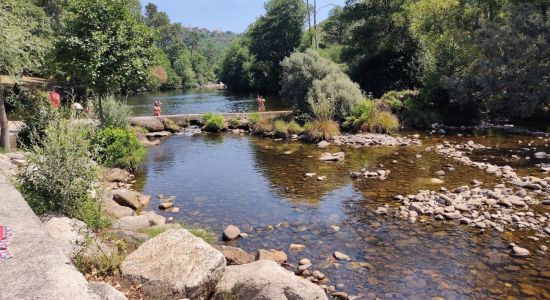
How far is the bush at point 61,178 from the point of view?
7.79 metres

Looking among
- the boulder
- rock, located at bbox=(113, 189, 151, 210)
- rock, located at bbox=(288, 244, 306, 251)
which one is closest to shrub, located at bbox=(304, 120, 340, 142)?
the boulder

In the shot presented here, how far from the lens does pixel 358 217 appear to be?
36.4 feet

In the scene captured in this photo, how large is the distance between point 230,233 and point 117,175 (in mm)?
6774

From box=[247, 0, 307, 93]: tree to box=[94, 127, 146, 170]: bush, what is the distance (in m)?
41.7

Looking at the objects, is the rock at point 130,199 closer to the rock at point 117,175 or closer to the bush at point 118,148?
the rock at point 117,175

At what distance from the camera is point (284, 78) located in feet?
84.0

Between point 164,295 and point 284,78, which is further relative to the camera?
point 284,78

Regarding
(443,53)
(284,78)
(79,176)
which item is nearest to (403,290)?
(79,176)

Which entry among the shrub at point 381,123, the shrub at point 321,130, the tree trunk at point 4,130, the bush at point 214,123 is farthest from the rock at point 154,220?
the bush at point 214,123

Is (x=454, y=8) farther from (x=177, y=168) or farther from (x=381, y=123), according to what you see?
(x=177, y=168)

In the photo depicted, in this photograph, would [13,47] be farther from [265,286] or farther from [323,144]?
[323,144]

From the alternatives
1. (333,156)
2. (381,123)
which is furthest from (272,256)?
(381,123)

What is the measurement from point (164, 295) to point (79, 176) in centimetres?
357

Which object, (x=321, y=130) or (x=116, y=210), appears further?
(x=321, y=130)
